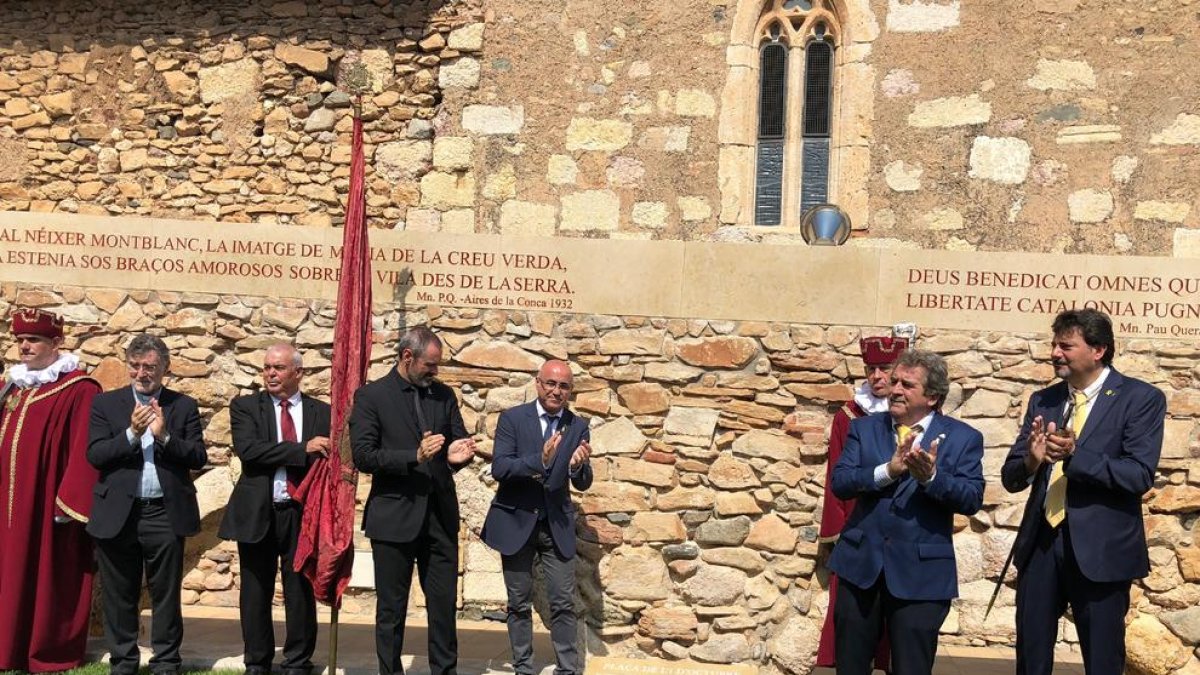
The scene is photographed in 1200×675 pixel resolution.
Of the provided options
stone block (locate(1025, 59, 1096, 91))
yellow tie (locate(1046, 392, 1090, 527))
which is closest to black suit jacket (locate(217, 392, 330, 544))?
yellow tie (locate(1046, 392, 1090, 527))

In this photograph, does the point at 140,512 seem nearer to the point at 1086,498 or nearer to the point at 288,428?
the point at 288,428

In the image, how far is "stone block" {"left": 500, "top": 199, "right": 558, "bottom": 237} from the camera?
10.4m

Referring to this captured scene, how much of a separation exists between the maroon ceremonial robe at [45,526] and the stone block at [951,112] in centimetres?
638

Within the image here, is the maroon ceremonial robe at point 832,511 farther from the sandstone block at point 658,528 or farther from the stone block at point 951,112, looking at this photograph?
the stone block at point 951,112

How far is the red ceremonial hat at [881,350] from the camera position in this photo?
709 centimetres

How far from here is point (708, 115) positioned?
1038cm

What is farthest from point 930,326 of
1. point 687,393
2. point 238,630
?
point 238,630

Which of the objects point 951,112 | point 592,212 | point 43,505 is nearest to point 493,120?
point 592,212

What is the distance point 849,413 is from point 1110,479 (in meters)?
2.09

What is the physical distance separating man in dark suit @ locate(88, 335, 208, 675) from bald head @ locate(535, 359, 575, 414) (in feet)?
5.82

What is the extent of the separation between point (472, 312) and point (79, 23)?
491 cm

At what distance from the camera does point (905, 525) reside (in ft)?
16.9

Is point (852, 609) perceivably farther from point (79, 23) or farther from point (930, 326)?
point (79, 23)

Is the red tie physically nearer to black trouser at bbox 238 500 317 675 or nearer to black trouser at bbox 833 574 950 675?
black trouser at bbox 238 500 317 675
